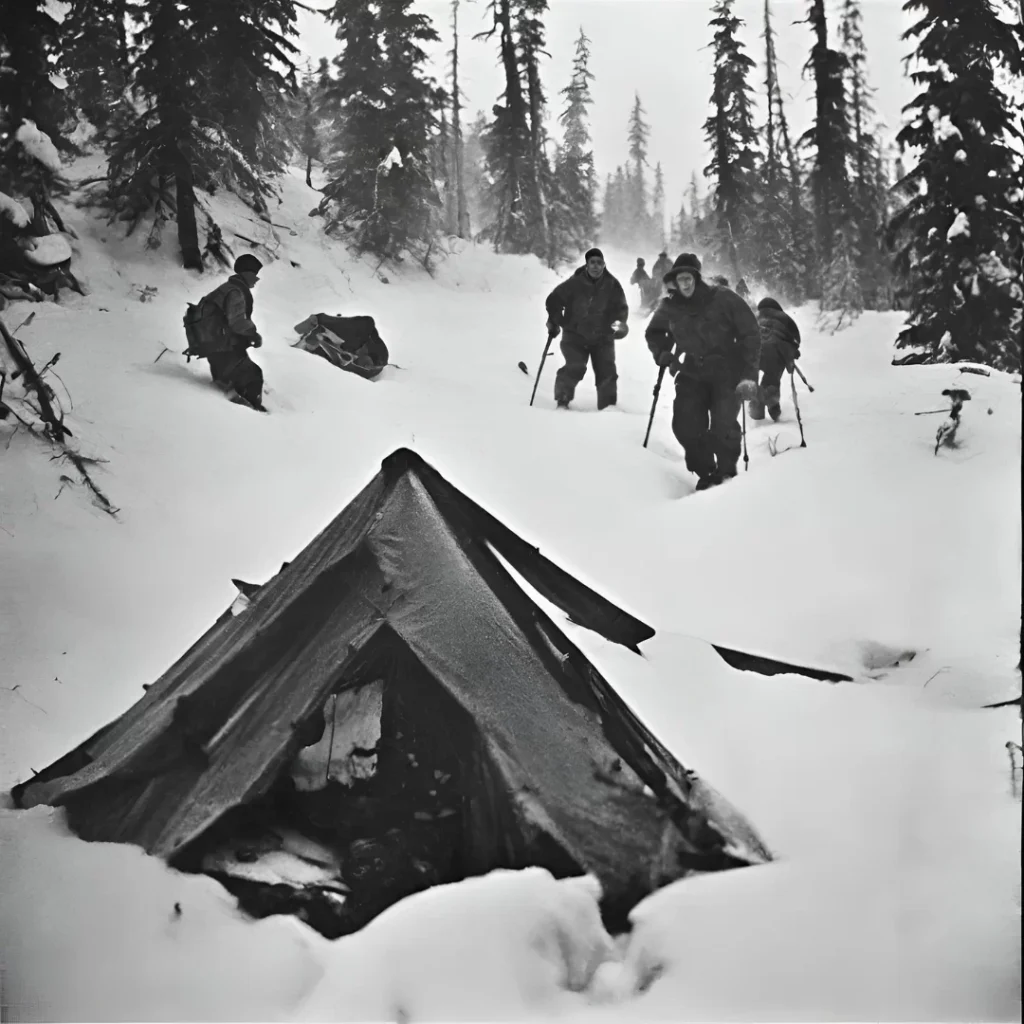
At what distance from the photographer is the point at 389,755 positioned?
2.58 m

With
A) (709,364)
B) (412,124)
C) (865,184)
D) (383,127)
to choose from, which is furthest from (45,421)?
(865,184)

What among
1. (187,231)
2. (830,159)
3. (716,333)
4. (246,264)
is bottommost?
(716,333)

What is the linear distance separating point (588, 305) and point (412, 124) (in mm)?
7711

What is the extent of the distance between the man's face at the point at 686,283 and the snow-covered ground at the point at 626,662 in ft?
5.20

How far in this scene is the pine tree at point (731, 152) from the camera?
17.6 meters

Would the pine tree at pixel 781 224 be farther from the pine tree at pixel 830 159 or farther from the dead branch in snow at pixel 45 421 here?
the dead branch in snow at pixel 45 421

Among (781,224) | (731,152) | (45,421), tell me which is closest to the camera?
(45,421)

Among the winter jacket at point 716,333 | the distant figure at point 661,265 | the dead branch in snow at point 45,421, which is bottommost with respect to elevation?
the dead branch in snow at point 45,421

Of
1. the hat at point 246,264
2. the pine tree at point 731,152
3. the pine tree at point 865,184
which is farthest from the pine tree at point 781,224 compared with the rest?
the hat at point 246,264

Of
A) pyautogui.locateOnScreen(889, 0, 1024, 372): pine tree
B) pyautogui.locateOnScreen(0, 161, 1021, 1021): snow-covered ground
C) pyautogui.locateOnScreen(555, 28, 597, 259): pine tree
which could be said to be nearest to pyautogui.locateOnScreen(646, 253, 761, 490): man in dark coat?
pyautogui.locateOnScreen(0, 161, 1021, 1021): snow-covered ground

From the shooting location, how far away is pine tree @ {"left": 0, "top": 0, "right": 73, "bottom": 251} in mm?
4742

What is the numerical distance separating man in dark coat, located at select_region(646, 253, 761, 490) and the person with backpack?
4337 millimetres

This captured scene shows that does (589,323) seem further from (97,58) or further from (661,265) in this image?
(661,265)

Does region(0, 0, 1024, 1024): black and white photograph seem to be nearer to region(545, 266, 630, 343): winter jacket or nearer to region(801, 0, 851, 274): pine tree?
region(545, 266, 630, 343): winter jacket
